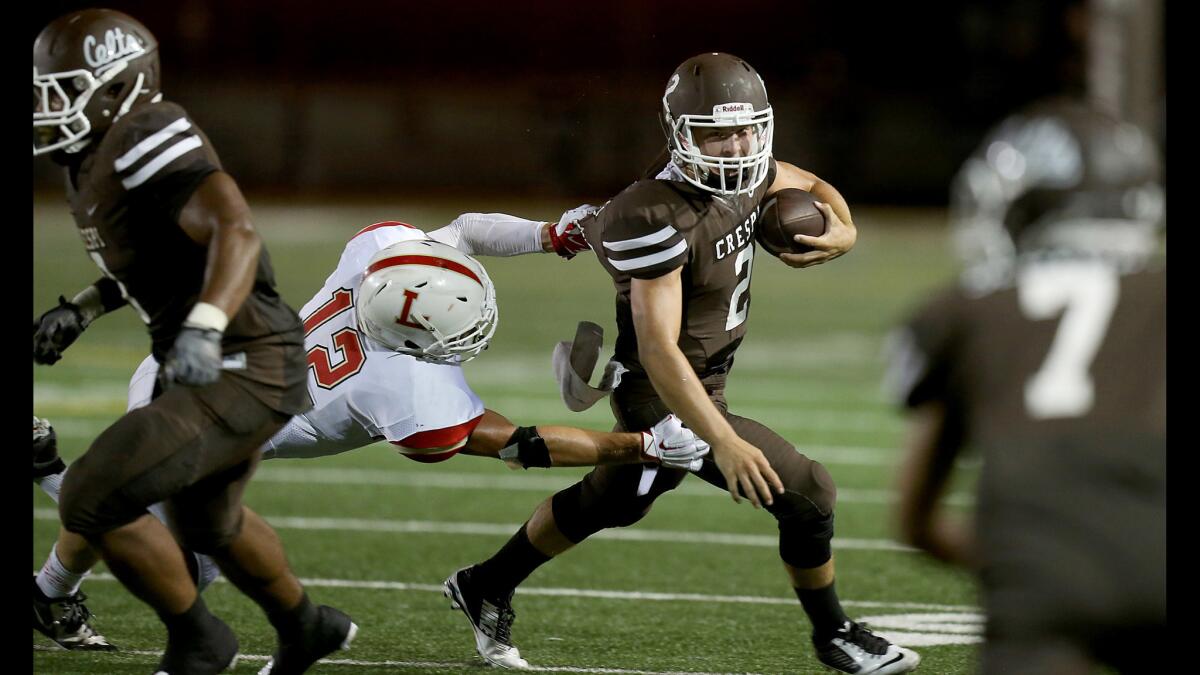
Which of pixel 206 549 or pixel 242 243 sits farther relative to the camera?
pixel 206 549

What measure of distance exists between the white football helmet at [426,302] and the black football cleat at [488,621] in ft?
2.00

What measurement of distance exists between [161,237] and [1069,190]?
1.86 m

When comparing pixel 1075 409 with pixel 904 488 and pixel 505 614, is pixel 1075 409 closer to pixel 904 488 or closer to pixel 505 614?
pixel 904 488

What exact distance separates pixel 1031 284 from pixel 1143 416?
0.75 ft

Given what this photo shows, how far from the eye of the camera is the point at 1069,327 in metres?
2.12

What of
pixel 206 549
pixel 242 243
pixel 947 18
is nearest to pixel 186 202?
pixel 242 243

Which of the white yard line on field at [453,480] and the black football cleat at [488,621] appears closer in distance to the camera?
the black football cleat at [488,621]

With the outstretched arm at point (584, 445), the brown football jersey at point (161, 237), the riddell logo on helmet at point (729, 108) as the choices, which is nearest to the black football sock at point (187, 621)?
the brown football jersey at point (161, 237)

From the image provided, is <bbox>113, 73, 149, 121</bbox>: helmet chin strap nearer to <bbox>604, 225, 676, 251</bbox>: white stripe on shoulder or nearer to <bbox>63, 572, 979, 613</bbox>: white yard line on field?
<bbox>604, 225, 676, 251</bbox>: white stripe on shoulder

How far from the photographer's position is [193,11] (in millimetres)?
23656

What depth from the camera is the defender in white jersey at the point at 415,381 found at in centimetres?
381

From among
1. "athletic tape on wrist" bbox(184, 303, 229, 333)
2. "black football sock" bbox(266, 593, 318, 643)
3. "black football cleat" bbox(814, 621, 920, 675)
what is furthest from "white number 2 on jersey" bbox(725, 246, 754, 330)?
"athletic tape on wrist" bbox(184, 303, 229, 333)

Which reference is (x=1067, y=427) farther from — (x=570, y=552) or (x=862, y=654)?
(x=570, y=552)

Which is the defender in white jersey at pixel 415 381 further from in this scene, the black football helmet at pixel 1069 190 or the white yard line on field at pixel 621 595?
the black football helmet at pixel 1069 190
